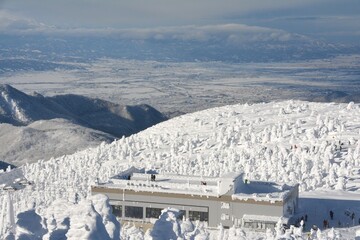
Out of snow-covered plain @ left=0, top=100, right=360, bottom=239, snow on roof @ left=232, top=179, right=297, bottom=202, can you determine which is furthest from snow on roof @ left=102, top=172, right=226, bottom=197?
snow-covered plain @ left=0, top=100, right=360, bottom=239

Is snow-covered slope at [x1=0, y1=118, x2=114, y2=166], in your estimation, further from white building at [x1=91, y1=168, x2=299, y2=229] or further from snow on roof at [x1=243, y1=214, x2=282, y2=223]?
snow on roof at [x1=243, y1=214, x2=282, y2=223]

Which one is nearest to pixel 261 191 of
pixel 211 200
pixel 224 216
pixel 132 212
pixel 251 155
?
pixel 224 216

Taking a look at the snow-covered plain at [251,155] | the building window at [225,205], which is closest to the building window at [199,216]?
the building window at [225,205]

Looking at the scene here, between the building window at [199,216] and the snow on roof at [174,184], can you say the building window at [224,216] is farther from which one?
the snow on roof at [174,184]

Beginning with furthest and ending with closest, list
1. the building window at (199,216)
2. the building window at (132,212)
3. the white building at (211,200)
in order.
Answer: the building window at (132,212) < the building window at (199,216) < the white building at (211,200)

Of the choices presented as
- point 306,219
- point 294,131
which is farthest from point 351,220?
point 294,131

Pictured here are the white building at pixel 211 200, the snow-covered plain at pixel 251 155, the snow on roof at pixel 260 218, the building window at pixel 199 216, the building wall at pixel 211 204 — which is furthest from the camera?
the snow-covered plain at pixel 251 155

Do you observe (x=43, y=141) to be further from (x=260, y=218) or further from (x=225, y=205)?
(x=260, y=218)

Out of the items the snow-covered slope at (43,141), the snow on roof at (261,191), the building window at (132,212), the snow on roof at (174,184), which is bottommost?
the snow-covered slope at (43,141)
